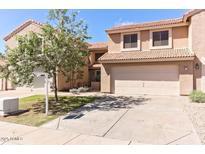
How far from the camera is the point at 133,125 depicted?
7.66m

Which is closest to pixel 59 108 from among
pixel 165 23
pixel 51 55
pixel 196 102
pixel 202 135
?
pixel 51 55

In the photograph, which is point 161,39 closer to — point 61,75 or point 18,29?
point 61,75

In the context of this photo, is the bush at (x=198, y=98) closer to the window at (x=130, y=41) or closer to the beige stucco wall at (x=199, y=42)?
the beige stucco wall at (x=199, y=42)

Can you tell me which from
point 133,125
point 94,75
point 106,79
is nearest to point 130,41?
point 106,79

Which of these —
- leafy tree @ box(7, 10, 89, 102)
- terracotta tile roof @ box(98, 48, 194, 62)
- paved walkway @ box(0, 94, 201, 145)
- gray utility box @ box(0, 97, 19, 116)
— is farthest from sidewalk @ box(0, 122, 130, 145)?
terracotta tile roof @ box(98, 48, 194, 62)

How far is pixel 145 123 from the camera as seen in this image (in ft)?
25.9

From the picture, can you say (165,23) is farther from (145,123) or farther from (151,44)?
(145,123)

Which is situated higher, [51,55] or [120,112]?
[51,55]

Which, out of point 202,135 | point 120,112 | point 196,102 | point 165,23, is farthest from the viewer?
point 165,23

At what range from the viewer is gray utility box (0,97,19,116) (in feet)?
32.1

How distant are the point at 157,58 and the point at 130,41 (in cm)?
362

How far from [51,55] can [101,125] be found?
5.25 meters

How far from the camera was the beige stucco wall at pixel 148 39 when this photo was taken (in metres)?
16.2

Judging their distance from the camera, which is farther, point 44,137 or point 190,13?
point 190,13
